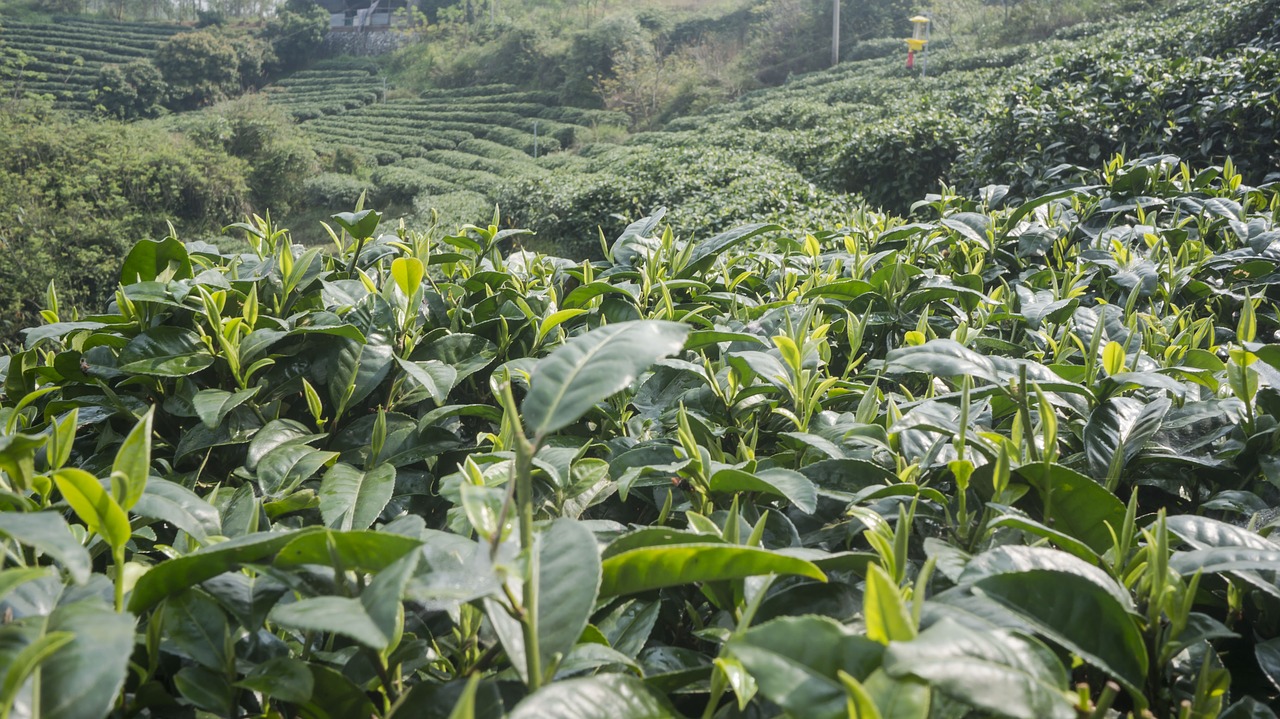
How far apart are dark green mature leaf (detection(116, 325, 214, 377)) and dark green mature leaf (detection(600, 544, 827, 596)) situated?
2.43 ft

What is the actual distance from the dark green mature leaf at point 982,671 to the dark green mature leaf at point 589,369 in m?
0.22

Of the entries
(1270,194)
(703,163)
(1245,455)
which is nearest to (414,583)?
(1245,455)

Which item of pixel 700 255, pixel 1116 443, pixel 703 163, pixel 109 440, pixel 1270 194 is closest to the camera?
pixel 1116 443

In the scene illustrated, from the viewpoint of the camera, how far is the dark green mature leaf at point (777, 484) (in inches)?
28.0

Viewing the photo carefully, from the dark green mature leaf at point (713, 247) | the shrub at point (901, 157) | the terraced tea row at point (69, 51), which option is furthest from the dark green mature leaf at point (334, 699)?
the terraced tea row at point (69, 51)

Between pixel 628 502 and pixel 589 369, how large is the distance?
0.49 metres

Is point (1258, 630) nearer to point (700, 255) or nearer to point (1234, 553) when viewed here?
point (1234, 553)

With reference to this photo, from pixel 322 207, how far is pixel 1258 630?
2448cm

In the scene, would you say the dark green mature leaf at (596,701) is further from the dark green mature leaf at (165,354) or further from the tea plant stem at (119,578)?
the dark green mature leaf at (165,354)

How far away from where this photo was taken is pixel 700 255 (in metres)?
1.55

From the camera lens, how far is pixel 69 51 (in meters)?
36.2

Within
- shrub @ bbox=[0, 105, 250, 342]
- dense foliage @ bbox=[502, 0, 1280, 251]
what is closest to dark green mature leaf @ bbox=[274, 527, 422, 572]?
dense foliage @ bbox=[502, 0, 1280, 251]

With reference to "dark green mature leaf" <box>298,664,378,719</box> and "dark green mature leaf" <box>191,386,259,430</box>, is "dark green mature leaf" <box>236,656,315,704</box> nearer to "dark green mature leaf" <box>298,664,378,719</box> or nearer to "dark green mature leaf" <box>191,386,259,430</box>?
"dark green mature leaf" <box>298,664,378,719</box>

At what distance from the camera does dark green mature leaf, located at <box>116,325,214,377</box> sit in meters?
0.98
